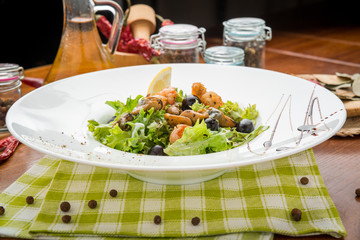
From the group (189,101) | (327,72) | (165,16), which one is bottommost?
(165,16)

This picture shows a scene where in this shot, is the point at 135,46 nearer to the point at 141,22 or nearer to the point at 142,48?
the point at 142,48

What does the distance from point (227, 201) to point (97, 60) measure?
81cm

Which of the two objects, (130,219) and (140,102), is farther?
(140,102)

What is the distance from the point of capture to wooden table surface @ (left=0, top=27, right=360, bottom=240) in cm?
99

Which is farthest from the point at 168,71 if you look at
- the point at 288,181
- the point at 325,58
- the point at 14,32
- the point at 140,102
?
the point at 14,32

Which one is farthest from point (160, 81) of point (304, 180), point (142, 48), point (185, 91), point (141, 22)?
point (141, 22)

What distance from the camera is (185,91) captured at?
1436 millimetres

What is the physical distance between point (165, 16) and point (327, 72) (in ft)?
6.92

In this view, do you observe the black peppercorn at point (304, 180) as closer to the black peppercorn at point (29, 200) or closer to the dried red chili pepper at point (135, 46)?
the black peppercorn at point (29, 200)

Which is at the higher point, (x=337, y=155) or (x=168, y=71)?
(x=168, y=71)

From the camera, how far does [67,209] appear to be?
93 centimetres

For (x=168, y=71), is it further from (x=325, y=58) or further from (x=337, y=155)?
(x=325, y=58)

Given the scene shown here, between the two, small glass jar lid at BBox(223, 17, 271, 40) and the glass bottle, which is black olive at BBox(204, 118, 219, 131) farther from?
small glass jar lid at BBox(223, 17, 271, 40)

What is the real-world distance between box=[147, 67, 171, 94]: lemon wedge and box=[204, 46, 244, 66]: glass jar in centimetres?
30
